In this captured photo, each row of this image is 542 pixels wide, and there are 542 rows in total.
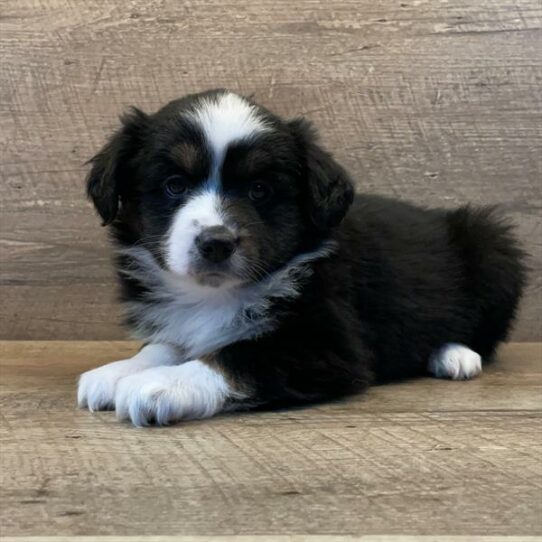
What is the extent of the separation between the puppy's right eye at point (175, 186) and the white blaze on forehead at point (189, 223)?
6cm

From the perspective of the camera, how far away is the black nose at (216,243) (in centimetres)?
257

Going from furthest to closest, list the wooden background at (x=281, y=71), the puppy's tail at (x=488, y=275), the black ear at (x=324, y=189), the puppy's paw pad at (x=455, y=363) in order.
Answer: the wooden background at (x=281, y=71) < the puppy's tail at (x=488, y=275) < the puppy's paw pad at (x=455, y=363) < the black ear at (x=324, y=189)

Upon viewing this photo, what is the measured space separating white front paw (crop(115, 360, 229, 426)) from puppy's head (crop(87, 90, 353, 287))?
0.33 meters

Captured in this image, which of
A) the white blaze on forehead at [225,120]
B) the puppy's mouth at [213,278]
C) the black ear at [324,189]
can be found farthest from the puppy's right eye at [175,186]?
the black ear at [324,189]

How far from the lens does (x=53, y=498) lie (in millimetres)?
1788

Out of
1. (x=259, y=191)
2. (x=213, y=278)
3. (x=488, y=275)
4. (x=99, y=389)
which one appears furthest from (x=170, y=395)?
(x=488, y=275)

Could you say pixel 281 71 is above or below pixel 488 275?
above

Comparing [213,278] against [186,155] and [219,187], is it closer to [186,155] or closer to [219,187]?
[219,187]

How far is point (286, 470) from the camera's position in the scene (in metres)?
1.97

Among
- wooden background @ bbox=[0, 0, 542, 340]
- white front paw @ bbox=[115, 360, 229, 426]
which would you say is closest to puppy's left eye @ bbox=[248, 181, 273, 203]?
white front paw @ bbox=[115, 360, 229, 426]

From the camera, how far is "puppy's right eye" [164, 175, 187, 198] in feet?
9.05

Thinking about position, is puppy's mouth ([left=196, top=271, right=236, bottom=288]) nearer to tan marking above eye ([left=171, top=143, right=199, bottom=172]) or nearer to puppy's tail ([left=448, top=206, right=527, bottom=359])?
tan marking above eye ([left=171, top=143, right=199, bottom=172])

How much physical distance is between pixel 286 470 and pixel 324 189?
3.64 feet

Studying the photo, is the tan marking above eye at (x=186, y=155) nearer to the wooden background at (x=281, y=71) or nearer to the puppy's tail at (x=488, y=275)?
the puppy's tail at (x=488, y=275)
